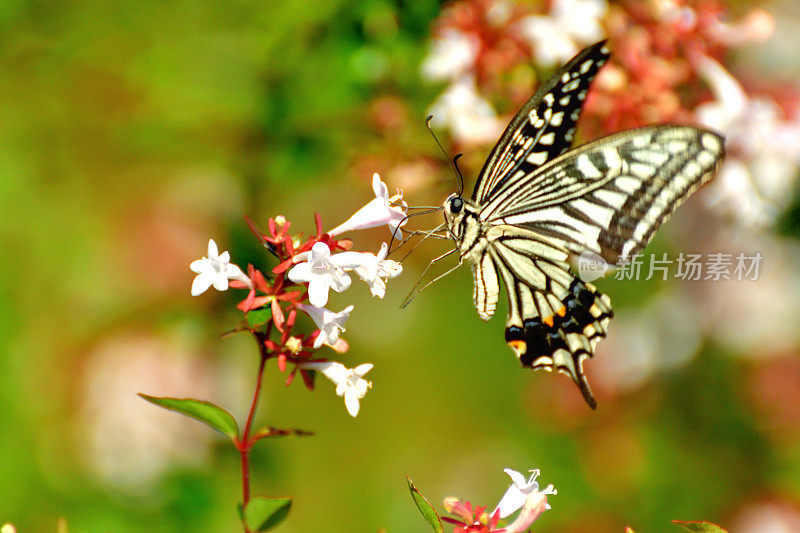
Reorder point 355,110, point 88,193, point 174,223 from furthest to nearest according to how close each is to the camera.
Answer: point 88,193, point 174,223, point 355,110

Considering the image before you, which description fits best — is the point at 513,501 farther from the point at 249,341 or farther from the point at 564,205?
the point at 249,341

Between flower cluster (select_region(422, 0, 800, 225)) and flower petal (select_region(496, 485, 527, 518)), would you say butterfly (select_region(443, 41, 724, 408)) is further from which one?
flower petal (select_region(496, 485, 527, 518))

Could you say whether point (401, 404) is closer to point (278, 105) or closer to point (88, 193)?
point (88, 193)

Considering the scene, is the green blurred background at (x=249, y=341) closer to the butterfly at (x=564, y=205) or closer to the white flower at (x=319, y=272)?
the butterfly at (x=564, y=205)

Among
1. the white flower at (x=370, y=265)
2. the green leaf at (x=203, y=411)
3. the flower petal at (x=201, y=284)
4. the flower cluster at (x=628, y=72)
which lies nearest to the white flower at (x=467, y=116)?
the flower cluster at (x=628, y=72)

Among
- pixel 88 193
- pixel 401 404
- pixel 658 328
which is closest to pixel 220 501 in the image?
pixel 401 404
